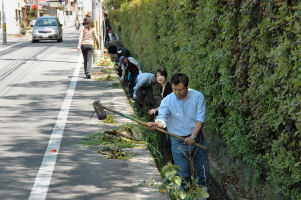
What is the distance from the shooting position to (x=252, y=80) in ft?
16.4

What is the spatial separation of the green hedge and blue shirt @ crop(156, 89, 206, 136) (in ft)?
1.57

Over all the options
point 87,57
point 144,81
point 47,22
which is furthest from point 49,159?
point 47,22

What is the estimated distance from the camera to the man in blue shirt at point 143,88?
9.76 metres

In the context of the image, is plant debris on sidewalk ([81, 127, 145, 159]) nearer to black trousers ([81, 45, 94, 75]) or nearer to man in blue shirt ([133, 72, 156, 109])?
man in blue shirt ([133, 72, 156, 109])

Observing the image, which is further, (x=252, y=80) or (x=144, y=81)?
(x=144, y=81)

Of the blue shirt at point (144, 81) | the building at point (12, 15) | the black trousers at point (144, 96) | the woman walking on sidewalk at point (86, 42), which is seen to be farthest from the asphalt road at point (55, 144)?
the building at point (12, 15)

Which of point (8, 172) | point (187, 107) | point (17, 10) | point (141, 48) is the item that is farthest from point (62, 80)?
point (17, 10)

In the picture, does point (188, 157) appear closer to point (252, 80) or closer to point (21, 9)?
point (252, 80)

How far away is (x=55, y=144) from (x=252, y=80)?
3.63 m

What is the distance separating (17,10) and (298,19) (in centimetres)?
5850

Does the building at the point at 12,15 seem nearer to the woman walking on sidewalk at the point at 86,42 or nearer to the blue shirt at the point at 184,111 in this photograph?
the woman walking on sidewalk at the point at 86,42

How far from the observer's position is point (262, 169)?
530cm

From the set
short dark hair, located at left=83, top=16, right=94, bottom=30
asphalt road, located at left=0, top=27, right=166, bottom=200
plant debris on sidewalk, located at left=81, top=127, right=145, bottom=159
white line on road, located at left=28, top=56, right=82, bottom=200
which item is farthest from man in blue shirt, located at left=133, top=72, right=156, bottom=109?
short dark hair, located at left=83, top=16, right=94, bottom=30

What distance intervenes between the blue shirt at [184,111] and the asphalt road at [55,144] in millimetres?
816
